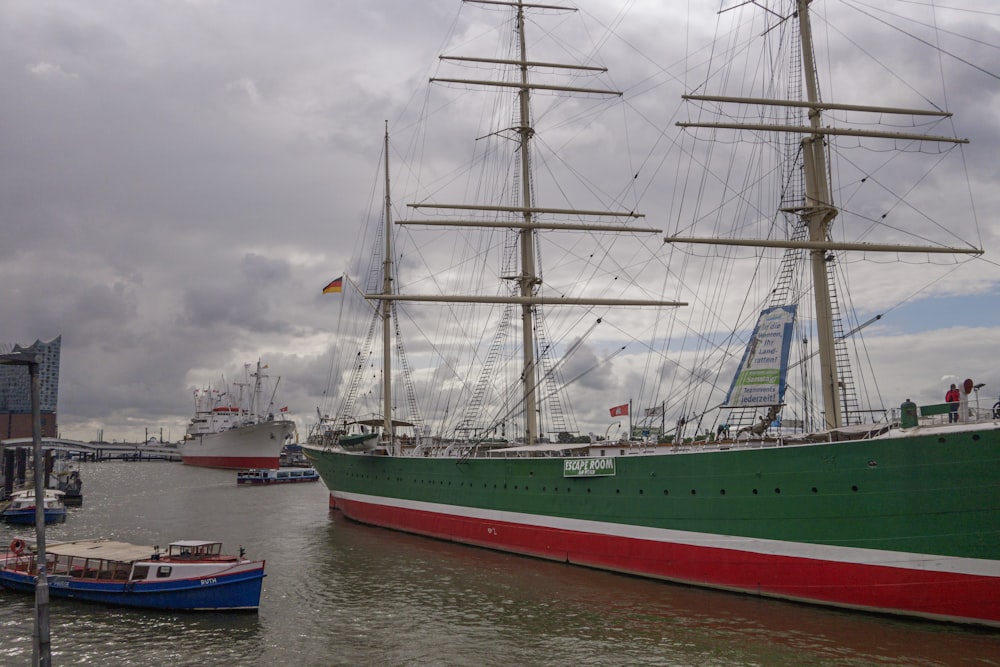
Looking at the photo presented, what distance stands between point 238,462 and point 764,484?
8145cm

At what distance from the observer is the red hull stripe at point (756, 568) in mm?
14914

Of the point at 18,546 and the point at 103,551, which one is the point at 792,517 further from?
the point at 18,546

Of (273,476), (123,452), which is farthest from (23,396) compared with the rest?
(123,452)

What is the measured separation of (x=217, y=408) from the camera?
11188 cm

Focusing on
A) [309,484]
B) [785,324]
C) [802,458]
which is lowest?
[309,484]

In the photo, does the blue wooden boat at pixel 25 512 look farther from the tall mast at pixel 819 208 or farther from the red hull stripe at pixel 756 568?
the tall mast at pixel 819 208

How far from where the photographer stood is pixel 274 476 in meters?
68.2

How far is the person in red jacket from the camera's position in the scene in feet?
52.0

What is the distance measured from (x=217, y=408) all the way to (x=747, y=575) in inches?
4203

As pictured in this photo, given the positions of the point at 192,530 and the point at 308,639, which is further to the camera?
the point at 192,530

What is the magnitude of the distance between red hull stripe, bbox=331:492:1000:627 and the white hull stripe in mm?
28

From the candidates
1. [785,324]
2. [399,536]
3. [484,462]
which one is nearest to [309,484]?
[399,536]

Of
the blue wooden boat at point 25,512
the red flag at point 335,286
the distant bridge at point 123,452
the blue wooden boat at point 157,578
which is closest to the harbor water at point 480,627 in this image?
the blue wooden boat at point 157,578

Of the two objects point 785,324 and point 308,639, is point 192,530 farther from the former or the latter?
point 785,324
